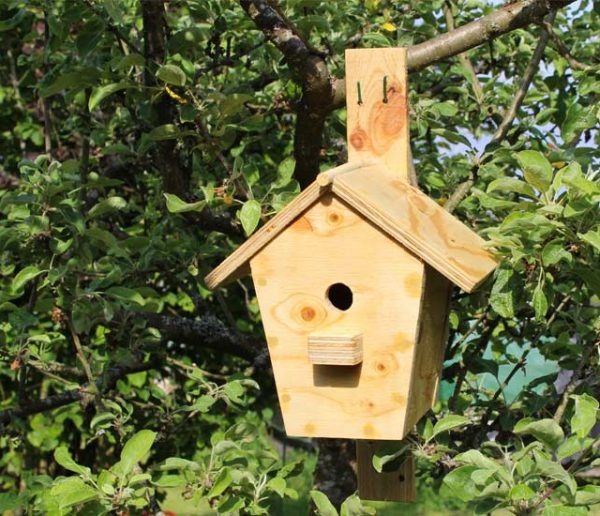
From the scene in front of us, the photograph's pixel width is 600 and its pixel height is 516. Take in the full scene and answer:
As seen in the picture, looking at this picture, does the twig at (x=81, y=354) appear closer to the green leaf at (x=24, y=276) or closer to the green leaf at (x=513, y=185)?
the green leaf at (x=24, y=276)

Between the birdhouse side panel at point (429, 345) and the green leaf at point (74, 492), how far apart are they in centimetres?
79

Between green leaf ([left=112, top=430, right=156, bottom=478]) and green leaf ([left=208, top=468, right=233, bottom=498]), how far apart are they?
192 mm

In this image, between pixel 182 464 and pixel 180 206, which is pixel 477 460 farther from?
pixel 180 206

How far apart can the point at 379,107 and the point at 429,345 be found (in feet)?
1.96

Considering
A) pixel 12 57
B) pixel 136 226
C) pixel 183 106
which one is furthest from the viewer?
pixel 12 57

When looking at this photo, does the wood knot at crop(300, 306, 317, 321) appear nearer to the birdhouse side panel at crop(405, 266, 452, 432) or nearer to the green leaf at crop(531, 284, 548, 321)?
the birdhouse side panel at crop(405, 266, 452, 432)

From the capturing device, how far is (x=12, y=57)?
5.59 meters

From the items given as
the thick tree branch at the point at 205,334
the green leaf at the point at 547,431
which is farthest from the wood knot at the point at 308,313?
the thick tree branch at the point at 205,334

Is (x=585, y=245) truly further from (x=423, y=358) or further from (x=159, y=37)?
(x=159, y=37)

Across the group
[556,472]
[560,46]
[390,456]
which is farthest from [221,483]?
[560,46]

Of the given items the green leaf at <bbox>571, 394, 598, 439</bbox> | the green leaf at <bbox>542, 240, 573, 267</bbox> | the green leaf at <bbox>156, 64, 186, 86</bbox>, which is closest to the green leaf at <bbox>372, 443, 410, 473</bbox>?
the green leaf at <bbox>571, 394, 598, 439</bbox>

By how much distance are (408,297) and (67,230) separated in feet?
3.91

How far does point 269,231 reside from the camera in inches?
90.9

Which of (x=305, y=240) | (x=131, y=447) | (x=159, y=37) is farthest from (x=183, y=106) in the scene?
(x=131, y=447)
